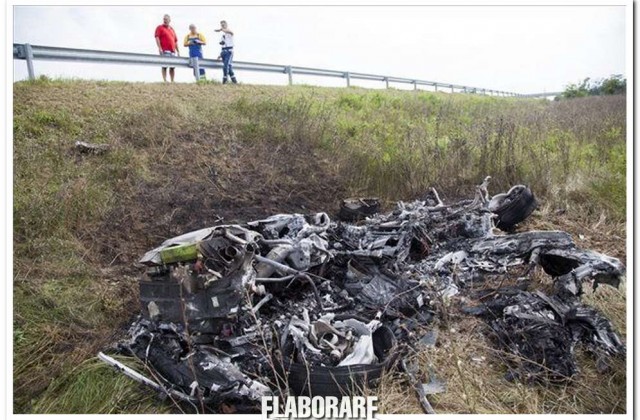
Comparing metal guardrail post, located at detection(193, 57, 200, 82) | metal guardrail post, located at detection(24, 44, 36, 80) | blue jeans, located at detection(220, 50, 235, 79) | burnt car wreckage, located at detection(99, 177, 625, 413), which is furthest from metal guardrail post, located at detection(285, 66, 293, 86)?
burnt car wreckage, located at detection(99, 177, 625, 413)

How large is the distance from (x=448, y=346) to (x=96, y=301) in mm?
2837

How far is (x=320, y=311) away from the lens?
331cm

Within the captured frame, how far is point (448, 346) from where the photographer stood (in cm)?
318

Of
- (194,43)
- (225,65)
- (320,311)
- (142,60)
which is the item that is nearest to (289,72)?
→ (225,65)

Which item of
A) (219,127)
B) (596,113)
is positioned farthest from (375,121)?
(596,113)

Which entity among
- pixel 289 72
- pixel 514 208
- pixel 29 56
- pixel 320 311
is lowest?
pixel 320 311

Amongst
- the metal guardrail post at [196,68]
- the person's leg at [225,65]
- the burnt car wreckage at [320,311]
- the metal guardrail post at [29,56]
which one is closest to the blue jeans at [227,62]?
the person's leg at [225,65]

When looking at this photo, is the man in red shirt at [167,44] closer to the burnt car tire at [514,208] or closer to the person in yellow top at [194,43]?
the person in yellow top at [194,43]

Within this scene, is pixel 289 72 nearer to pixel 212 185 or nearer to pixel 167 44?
pixel 167 44

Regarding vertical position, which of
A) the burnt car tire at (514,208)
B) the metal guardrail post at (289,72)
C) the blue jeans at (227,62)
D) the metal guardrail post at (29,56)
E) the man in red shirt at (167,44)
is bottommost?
the burnt car tire at (514,208)

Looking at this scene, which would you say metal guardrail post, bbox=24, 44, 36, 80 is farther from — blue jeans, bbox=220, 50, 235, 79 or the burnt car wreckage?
the burnt car wreckage

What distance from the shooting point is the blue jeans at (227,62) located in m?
8.14

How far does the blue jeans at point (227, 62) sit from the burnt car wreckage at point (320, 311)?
5303 millimetres

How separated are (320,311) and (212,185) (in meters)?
2.82
